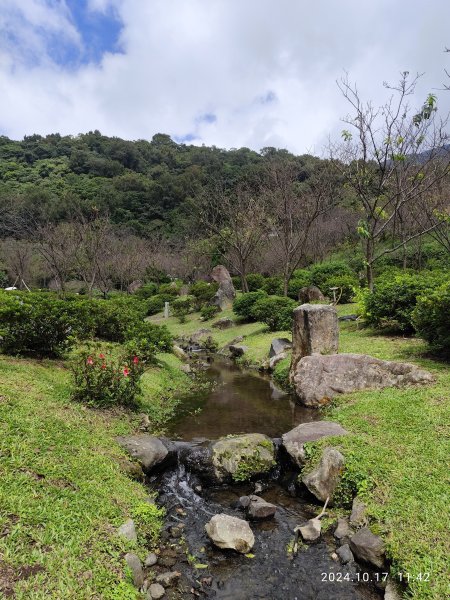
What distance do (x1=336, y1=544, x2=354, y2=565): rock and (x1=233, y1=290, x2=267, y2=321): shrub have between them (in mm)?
15247

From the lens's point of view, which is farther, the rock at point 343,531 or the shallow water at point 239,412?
the shallow water at point 239,412

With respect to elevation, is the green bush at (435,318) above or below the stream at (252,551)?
above

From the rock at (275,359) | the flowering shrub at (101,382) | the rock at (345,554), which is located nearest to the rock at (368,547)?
the rock at (345,554)

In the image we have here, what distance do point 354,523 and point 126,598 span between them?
269 cm

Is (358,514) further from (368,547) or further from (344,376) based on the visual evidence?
(344,376)

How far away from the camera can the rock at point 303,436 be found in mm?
6030

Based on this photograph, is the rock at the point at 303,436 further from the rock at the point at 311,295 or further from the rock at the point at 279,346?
the rock at the point at 311,295

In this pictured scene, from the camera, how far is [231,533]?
14.7 feet

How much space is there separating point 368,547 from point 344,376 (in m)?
4.65

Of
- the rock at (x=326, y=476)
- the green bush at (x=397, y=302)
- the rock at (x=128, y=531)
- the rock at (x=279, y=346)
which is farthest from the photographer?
the rock at (x=279, y=346)

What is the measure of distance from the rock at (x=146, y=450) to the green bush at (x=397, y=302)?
26.7 ft

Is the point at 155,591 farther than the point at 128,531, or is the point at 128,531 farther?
the point at 128,531

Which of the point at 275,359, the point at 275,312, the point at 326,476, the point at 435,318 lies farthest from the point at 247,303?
the point at 326,476

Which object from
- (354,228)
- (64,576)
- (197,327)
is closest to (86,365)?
(64,576)
